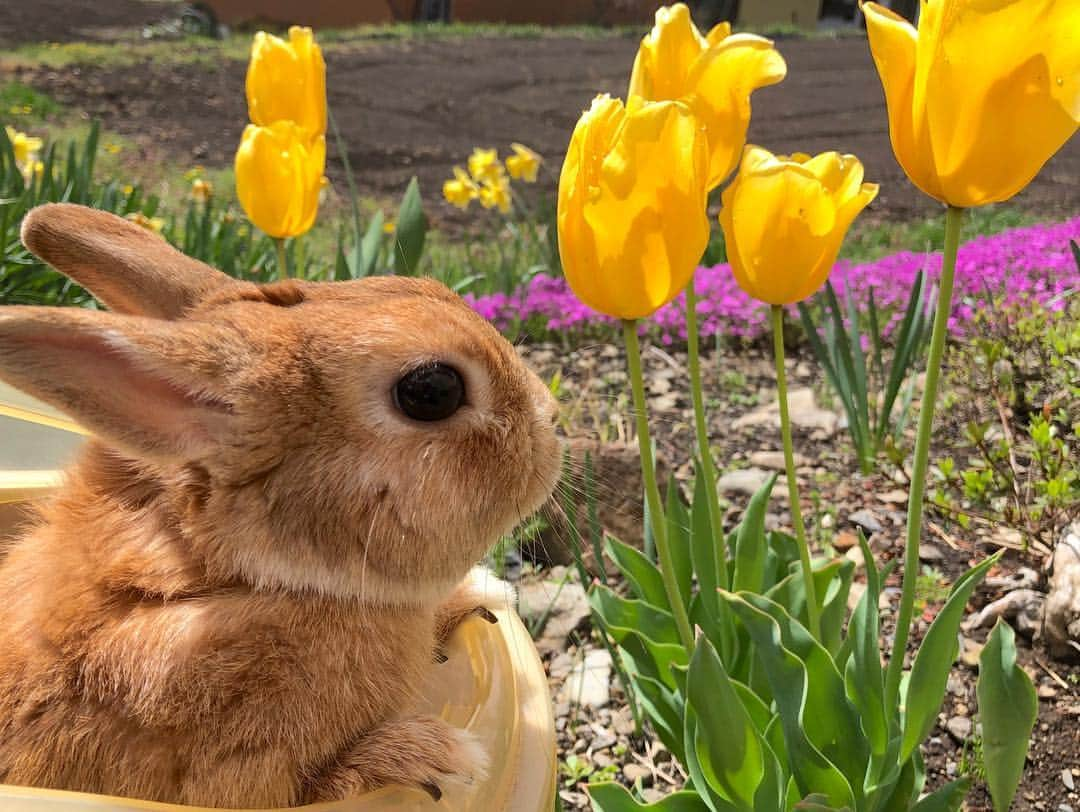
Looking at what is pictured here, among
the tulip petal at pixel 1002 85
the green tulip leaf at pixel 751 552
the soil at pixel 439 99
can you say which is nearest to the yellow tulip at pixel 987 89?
the tulip petal at pixel 1002 85

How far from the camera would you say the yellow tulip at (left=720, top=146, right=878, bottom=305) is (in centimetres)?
105

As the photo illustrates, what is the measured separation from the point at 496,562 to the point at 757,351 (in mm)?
2081

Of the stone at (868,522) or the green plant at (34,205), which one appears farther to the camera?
the green plant at (34,205)

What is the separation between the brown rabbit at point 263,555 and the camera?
2.81 ft

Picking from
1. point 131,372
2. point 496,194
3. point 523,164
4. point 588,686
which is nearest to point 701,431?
point 131,372

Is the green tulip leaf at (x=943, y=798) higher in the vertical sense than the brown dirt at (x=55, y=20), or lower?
higher

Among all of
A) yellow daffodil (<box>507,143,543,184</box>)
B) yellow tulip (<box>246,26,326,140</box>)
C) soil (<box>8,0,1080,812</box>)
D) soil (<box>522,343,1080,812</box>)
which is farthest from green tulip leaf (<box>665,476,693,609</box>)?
soil (<box>8,0,1080,812</box>)

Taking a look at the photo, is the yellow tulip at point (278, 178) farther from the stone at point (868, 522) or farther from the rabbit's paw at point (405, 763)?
the stone at point (868, 522)

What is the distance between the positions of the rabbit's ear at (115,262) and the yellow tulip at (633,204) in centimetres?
42

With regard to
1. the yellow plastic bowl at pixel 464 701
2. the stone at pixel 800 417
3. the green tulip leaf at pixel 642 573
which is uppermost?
the yellow plastic bowl at pixel 464 701

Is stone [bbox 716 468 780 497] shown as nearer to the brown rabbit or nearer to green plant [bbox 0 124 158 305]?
the brown rabbit

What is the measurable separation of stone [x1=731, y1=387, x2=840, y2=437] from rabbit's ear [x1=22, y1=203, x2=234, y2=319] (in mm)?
2057

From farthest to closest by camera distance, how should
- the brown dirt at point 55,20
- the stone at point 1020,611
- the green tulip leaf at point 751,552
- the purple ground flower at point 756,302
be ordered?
the brown dirt at point 55,20 < the purple ground flower at point 756,302 < the stone at point 1020,611 < the green tulip leaf at point 751,552

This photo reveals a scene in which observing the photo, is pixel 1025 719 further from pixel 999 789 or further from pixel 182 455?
pixel 182 455
